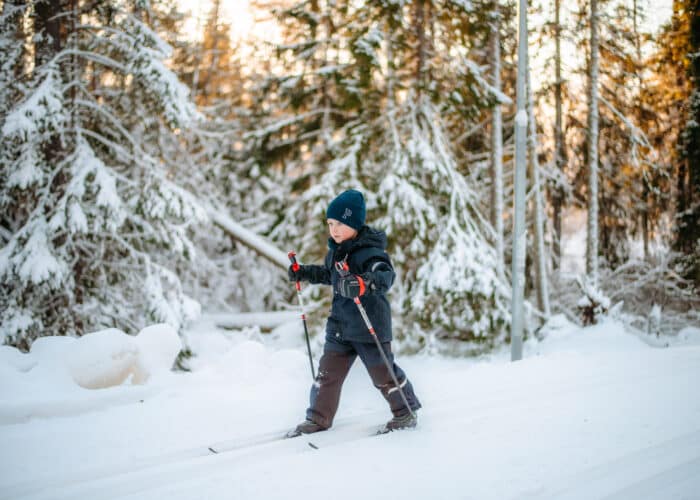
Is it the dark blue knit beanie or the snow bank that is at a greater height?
the dark blue knit beanie

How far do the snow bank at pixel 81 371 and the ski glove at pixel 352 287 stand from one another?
7.99ft

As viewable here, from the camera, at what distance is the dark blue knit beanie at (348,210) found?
3.73 meters

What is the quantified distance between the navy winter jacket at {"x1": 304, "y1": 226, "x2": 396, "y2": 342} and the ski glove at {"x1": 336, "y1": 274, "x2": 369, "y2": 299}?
13cm

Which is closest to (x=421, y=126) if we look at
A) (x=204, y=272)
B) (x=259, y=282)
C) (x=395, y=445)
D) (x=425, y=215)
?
(x=425, y=215)

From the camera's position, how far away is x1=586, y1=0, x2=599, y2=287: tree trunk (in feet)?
40.3

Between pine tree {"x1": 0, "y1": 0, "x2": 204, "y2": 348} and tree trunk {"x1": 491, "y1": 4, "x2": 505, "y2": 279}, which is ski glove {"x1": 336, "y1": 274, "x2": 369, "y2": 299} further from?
tree trunk {"x1": 491, "y1": 4, "x2": 505, "y2": 279}

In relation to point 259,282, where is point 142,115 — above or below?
above

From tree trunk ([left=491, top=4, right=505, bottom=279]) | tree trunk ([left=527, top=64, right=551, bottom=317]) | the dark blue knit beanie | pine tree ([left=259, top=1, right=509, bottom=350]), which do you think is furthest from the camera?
tree trunk ([left=527, top=64, right=551, bottom=317])

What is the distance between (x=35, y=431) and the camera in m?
3.62

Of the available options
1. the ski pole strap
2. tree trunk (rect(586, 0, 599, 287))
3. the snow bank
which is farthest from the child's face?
tree trunk (rect(586, 0, 599, 287))

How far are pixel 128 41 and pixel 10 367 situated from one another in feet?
19.3

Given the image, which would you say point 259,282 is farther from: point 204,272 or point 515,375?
point 515,375

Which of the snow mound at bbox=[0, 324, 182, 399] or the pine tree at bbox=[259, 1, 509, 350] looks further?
the pine tree at bbox=[259, 1, 509, 350]

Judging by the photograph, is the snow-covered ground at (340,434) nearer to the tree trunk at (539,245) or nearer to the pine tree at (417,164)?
the pine tree at (417,164)
